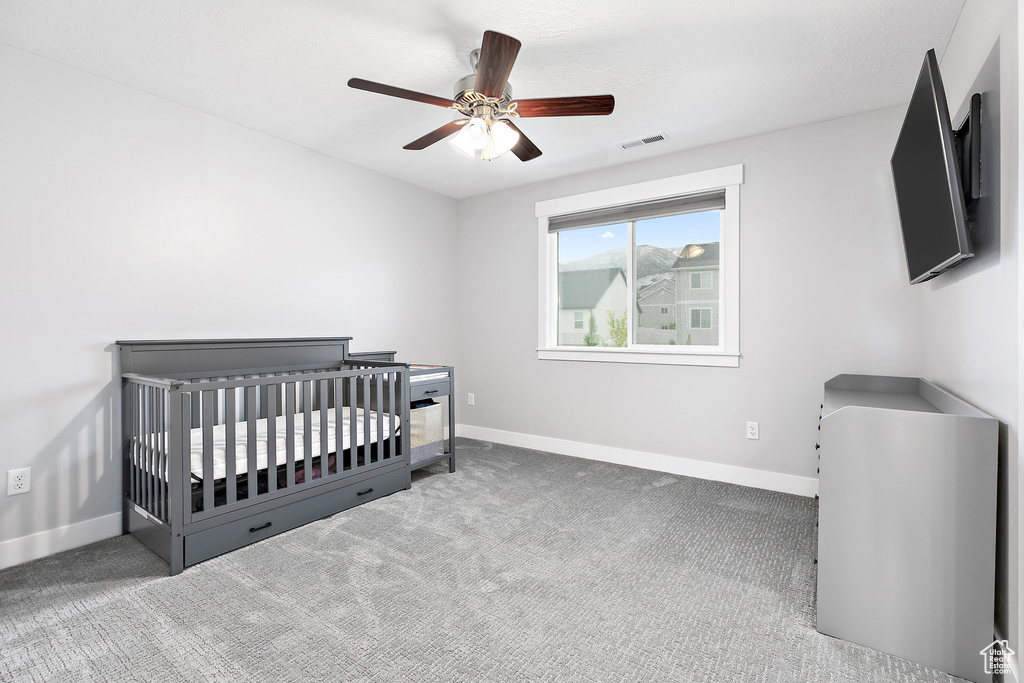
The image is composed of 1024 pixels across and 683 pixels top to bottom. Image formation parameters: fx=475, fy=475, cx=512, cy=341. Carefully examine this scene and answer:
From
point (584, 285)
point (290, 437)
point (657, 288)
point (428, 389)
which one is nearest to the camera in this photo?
point (290, 437)

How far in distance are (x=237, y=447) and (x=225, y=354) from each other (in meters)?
0.68

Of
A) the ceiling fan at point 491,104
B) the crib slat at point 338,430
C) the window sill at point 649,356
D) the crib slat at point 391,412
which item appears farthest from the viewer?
the window sill at point 649,356

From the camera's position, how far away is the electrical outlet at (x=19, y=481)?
2.08m

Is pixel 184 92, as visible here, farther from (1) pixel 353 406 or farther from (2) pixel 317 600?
(2) pixel 317 600

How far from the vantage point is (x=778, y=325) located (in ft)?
9.77

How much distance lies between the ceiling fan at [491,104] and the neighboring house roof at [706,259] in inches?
64.6

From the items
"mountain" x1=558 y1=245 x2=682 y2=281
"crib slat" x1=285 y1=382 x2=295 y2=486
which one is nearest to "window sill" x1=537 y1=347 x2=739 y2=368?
"mountain" x1=558 y1=245 x2=682 y2=281

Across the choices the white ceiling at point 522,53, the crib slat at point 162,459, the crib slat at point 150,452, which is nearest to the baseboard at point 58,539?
the crib slat at point 150,452

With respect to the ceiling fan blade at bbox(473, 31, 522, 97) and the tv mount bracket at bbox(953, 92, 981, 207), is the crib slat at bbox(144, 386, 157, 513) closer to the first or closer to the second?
the ceiling fan blade at bbox(473, 31, 522, 97)

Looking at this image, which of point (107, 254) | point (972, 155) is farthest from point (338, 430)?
point (972, 155)

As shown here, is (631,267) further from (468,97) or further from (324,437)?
(324,437)

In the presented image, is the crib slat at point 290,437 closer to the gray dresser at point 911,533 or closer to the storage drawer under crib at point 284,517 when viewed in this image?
the storage drawer under crib at point 284,517

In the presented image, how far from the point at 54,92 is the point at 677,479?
398 centimetres

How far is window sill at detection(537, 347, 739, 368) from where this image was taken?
317 centimetres
